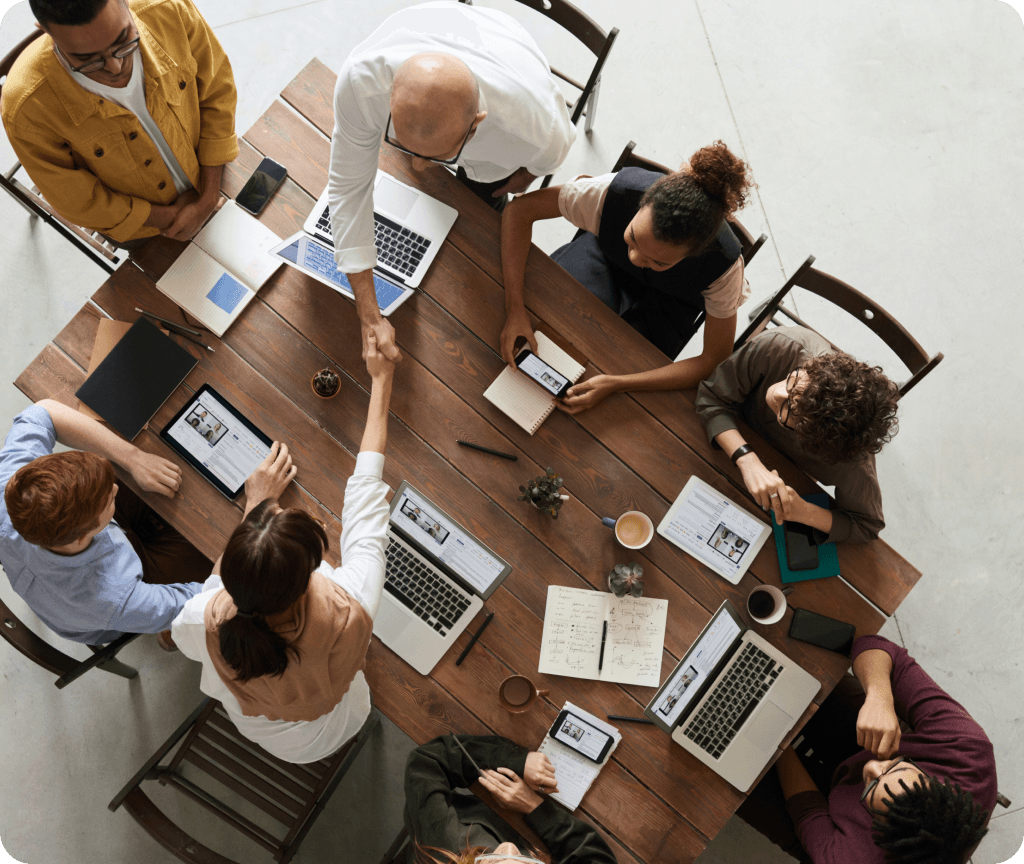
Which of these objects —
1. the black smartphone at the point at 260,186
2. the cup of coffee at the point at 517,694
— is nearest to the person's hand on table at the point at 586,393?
the cup of coffee at the point at 517,694

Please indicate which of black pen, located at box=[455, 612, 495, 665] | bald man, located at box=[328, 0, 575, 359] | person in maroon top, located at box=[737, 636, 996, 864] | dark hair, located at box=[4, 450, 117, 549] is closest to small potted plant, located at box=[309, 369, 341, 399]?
bald man, located at box=[328, 0, 575, 359]

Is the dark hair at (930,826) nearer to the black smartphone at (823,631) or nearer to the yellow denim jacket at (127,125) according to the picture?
the black smartphone at (823,631)

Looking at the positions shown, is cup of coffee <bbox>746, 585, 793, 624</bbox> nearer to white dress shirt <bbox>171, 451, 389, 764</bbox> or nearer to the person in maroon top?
the person in maroon top

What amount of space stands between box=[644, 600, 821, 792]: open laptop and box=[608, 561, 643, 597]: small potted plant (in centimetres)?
A: 23

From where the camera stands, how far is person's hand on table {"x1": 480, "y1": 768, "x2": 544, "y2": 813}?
181cm

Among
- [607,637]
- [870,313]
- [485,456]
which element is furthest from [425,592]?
[870,313]

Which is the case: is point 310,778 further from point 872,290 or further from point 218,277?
point 872,290

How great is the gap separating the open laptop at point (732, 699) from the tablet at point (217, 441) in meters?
1.33

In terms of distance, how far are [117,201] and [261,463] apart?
851mm

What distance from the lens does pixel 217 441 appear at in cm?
199

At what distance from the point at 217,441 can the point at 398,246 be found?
0.79 m

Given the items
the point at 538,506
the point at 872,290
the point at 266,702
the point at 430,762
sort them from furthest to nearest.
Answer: the point at 872,290 < the point at 538,506 < the point at 430,762 < the point at 266,702

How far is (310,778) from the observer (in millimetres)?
2051

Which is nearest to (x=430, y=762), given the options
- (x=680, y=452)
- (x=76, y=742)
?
(x=680, y=452)
